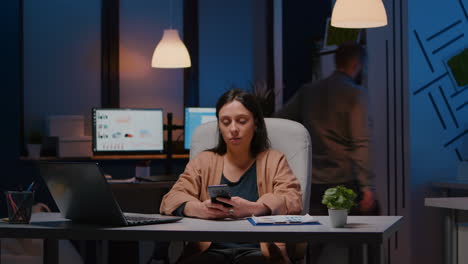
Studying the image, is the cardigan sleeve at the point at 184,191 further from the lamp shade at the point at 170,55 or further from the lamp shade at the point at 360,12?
the lamp shade at the point at 170,55

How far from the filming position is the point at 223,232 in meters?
2.02

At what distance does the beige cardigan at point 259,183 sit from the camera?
258cm

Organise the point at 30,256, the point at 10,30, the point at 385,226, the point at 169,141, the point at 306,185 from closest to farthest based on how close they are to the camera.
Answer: the point at 385,226 → the point at 306,185 → the point at 30,256 → the point at 169,141 → the point at 10,30

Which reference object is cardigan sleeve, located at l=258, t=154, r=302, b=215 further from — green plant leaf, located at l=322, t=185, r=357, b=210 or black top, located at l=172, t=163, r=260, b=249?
green plant leaf, located at l=322, t=185, r=357, b=210

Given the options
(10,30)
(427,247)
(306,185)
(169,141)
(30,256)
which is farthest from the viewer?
(10,30)

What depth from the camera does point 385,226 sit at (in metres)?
2.08

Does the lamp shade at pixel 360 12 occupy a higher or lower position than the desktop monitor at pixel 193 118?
higher

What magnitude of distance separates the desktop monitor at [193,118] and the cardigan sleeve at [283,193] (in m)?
2.72

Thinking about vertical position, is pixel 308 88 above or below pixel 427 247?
above

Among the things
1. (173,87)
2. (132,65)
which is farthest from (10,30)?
(173,87)

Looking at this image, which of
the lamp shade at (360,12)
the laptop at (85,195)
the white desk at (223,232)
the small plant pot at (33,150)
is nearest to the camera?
the white desk at (223,232)

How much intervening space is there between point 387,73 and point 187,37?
8.08ft

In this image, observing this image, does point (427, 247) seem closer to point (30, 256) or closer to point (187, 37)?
point (30, 256)

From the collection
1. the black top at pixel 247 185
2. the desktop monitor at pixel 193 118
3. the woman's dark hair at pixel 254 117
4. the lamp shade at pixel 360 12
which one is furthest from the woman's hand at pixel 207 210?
the desktop monitor at pixel 193 118
